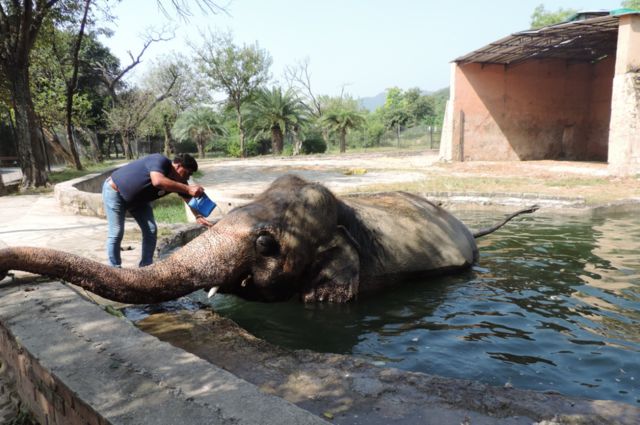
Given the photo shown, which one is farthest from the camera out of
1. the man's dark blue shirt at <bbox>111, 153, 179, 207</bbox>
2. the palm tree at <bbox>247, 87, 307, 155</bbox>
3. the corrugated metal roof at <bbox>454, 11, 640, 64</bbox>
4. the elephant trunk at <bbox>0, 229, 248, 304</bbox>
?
the palm tree at <bbox>247, 87, 307, 155</bbox>

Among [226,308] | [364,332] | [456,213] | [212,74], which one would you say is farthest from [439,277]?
[212,74]

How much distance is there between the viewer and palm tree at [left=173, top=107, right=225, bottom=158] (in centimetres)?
4841

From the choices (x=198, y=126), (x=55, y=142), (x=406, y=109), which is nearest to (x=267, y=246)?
(x=55, y=142)

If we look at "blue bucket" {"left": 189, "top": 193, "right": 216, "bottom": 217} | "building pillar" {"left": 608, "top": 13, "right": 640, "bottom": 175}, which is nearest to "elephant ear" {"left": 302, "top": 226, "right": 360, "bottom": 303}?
"blue bucket" {"left": 189, "top": 193, "right": 216, "bottom": 217}

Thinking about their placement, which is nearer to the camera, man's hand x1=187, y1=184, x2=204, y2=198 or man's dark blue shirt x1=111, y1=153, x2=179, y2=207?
man's hand x1=187, y1=184, x2=204, y2=198

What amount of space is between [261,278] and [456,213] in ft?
30.4

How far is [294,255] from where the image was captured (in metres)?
4.64

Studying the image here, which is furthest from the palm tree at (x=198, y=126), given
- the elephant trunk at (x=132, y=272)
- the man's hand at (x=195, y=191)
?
the elephant trunk at (x=132, y=272)

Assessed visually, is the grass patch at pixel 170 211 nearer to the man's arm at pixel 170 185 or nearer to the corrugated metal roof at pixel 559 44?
the man's arm at pixel 170 185

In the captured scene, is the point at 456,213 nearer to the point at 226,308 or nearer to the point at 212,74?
the point at 226,308

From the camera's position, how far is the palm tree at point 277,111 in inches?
1734

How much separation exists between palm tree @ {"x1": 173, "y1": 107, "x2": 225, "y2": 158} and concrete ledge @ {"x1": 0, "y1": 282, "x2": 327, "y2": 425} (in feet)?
153

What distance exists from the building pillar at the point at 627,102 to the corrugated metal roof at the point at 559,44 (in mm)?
942

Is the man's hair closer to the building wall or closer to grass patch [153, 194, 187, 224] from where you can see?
grass patch [153, 194, 187, 224]
